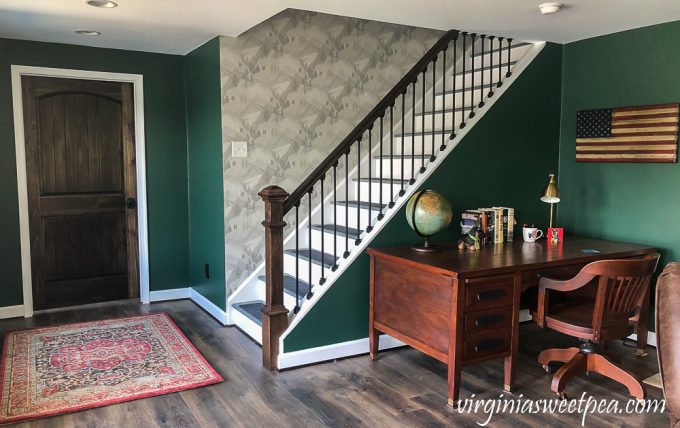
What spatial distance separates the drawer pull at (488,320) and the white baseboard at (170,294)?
299cm

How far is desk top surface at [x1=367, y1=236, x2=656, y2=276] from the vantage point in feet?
9.96

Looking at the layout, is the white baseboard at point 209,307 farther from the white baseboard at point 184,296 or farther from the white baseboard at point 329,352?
the white baseboard at point 329,352

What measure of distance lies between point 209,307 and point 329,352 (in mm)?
1464

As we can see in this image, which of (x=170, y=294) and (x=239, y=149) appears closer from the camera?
(x=239, y=149)

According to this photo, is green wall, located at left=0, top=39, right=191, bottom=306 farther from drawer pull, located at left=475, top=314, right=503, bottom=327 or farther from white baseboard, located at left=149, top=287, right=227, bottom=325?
drawer pull, located at left=475, top=314, right=503, bottom=327

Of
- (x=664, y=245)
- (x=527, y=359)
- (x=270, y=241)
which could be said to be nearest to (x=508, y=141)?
(x=664, y=245)

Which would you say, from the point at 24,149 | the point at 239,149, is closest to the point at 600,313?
the point at 239,149

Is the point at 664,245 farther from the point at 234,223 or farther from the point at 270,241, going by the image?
the point at 234,223

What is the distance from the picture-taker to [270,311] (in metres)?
3.40

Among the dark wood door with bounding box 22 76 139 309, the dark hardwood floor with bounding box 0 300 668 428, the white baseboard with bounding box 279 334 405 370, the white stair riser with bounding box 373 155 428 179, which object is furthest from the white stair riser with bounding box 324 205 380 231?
the dark wood door with bounding box 22 76 139 309

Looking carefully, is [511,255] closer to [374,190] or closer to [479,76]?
[374,190]

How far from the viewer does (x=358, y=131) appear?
3.55 metres

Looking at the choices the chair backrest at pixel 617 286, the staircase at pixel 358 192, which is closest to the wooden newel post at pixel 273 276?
the staircase at pixel 358 192

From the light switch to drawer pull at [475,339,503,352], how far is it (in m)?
2.23
